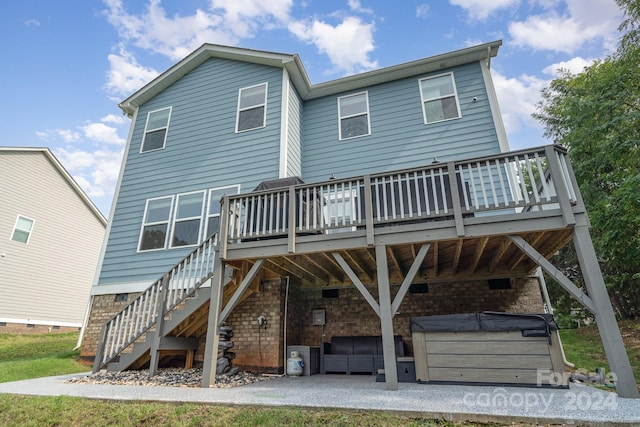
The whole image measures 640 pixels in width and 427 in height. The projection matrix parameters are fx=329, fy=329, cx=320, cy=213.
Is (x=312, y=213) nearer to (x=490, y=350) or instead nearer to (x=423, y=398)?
(x=423, y=398)

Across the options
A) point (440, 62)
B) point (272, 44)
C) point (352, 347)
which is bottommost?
point (352, 347)

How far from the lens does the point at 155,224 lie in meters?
8.43

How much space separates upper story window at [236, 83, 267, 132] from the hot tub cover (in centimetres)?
600

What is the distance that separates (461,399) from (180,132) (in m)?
8.90

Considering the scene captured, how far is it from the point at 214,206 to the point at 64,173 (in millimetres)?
10813

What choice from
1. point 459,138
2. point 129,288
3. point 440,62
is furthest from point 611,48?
point 129,288

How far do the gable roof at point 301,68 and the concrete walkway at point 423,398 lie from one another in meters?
7.03

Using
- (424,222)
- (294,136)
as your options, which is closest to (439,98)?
(294,136)

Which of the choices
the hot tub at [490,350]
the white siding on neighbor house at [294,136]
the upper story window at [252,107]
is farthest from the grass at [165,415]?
the upper story window at [252,107]

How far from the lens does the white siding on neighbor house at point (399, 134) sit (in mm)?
7473

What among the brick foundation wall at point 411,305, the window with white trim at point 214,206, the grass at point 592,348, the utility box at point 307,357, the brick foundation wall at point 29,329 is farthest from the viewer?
the brick foundation wall at point 29,329

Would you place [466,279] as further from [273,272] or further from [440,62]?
[440,62]

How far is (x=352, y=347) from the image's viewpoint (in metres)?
6.72

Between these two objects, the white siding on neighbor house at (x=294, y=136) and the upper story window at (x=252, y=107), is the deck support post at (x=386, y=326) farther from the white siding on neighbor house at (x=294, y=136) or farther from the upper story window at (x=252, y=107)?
the upper story window at (x=252, y=107)
